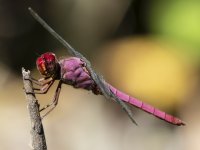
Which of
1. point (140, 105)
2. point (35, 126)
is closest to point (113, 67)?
point (140, 105)

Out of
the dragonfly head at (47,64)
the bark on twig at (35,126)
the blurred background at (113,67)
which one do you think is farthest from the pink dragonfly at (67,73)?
the blurred background at (113,67)

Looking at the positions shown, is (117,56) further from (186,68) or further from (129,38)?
(186,68)

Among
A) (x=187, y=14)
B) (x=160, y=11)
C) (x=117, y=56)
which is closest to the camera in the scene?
(x=187, y=14)

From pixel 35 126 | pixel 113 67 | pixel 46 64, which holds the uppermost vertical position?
pixel 113 67

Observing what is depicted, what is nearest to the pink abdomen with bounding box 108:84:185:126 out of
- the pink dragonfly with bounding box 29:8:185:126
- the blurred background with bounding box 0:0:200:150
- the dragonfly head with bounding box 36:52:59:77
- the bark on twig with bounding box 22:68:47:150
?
the pink dragonfly with bounding box 29:8:185:126

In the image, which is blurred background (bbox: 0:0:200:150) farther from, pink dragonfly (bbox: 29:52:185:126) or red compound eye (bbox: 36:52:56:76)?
red compound eye (bbox: 36:52:56:76)

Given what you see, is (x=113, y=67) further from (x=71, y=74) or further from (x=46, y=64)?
(x=46, y=64)

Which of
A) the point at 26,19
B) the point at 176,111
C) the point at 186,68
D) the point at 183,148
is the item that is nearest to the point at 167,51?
the point at 186,68

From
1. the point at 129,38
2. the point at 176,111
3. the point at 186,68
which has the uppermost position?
the point at 129,38
